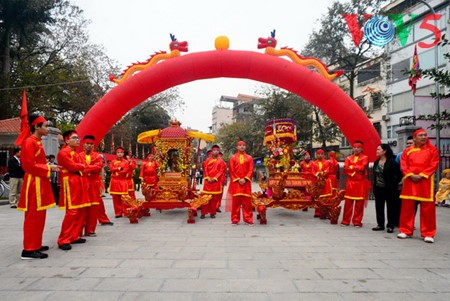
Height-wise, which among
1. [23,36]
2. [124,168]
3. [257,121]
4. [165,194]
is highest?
[23,36]

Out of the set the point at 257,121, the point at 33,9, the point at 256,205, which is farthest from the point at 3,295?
the point at 257,121

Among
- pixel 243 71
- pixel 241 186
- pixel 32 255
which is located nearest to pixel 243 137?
pixel 243 71

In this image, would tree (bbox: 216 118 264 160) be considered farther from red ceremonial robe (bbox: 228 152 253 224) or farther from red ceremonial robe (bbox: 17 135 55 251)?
red ceremonial robe (bbox: 17 135 55 251)

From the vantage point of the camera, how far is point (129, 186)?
6.52 m

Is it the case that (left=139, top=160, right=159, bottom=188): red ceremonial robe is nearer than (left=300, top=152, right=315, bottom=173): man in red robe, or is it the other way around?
(left=139, top=160, right=159, bottom=188): red ceremonial robe

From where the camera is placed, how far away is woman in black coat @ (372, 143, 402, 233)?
4945 mm

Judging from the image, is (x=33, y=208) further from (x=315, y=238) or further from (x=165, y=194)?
(x=315, y=238)

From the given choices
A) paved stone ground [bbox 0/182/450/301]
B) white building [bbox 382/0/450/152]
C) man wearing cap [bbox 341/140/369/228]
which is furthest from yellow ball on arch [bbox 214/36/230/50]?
white building [bbox 382/0/450/152]

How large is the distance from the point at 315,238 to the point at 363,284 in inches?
71.9

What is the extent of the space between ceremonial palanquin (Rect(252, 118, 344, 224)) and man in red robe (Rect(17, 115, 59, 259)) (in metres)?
3.30

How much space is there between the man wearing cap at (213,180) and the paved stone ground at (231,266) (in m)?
1.48

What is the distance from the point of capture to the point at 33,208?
347 cm

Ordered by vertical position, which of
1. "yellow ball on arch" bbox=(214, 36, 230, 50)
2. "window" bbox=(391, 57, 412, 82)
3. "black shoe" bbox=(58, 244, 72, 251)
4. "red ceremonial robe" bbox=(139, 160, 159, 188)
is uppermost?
"window" bbox=(391, 57, 412, 82)

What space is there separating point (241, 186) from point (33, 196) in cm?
304
